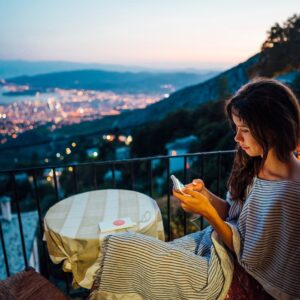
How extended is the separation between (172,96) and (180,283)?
3622 cm

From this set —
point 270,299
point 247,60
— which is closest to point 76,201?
point 270,299

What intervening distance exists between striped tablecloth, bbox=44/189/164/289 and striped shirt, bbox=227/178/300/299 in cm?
58

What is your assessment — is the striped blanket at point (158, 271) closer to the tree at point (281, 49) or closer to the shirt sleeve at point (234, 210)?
the shirt sleeve at point (234, 210)

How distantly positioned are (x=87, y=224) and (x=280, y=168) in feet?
3.68

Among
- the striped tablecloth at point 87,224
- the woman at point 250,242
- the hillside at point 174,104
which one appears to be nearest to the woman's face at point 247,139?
the woman at point 250,242

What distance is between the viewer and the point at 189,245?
63.9 inches

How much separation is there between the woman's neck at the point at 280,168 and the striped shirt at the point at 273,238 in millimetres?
41

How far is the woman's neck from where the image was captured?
1246 mm

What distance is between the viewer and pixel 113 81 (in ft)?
177

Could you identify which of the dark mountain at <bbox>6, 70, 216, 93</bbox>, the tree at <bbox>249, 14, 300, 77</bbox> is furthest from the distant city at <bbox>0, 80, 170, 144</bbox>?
the tree at <bbox>249, 14, 300, 77</bbox>

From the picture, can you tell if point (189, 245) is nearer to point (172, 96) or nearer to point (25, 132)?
point (25, 132)

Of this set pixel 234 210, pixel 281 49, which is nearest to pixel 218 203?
pixel 234 210

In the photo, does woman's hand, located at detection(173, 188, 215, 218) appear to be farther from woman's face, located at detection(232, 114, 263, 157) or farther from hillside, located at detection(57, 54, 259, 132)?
hillside, located at detection(57, 54, 259, 132)

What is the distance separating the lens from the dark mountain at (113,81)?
44719mm
